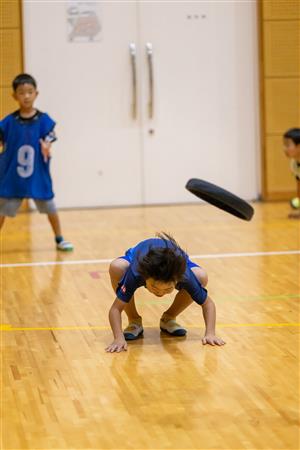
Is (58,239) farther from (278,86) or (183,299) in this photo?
(278,86)

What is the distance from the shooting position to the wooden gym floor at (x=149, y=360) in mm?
3064

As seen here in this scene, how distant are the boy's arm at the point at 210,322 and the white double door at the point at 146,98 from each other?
485 centimetres

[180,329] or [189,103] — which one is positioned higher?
[189,103]

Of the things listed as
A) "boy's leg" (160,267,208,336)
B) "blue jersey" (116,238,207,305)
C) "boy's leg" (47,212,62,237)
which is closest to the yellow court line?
"boy's leg" (160,267,208,336)

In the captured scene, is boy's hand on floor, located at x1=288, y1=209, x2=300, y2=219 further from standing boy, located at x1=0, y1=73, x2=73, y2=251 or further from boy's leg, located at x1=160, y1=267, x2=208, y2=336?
boy's leg, located at x1=160, y1=267, x2=208, y2=336

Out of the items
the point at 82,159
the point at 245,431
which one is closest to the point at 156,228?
the point at 82,159

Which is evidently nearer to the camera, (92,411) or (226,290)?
(92,411)

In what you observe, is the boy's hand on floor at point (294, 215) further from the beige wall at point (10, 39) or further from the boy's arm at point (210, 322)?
the boy's arm at point (210, 322)

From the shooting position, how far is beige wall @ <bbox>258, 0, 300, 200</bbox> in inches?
340

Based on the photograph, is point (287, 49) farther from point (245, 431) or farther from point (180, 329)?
point (245, 431)

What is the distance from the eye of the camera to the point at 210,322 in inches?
160

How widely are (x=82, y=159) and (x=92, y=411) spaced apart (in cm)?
567

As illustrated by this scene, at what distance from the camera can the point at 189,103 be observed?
8.84 metres

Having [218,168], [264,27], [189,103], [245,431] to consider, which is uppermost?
[264,27]
